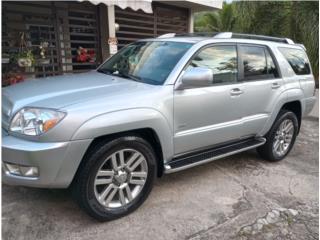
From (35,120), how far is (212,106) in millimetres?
1921

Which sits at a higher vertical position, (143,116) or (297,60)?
(297,60)

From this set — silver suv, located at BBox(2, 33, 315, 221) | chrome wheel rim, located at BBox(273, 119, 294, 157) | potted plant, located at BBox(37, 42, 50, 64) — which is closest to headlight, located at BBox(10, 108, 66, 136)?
silver suv, located at BBox(2, 33, 315, 221)

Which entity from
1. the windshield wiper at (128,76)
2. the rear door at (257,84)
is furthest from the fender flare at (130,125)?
the rear door at (257,84)

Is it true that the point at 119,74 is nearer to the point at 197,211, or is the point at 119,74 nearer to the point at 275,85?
the point at 197,211

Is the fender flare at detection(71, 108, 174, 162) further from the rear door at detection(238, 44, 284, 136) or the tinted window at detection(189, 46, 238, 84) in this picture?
the rear door at detection(238, 44, 284, 136)

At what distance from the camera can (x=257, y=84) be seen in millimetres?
4066

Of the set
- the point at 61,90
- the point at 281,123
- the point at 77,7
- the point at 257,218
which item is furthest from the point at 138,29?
the point at 257,218

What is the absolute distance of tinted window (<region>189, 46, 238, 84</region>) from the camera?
3.55 meters

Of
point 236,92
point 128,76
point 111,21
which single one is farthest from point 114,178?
point 111,21

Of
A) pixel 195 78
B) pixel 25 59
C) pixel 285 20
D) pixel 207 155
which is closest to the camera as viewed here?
pixel 195 78

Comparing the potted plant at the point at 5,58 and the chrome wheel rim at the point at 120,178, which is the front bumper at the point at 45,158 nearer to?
the chrome wheel rim at the point at 120,178

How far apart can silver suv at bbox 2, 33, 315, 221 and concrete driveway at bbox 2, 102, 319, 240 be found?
0.26m

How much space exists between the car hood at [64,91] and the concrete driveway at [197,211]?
107 centimetres

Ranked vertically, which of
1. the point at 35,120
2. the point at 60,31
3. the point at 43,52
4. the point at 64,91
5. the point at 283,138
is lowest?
the point at 283,138
